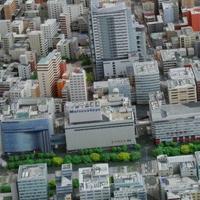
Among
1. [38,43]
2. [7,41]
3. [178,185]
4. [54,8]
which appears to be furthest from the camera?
[54,8]

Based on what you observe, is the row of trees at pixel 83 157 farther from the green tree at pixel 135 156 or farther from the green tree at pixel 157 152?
the green tree at pixel 157 152

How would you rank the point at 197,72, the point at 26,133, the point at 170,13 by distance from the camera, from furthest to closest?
the point at 170,13, the point at 197,72, the point at 26,133

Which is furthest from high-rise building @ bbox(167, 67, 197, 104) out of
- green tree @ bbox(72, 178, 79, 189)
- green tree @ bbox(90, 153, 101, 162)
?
green tree @ bbox(72, 178, 79, 189)

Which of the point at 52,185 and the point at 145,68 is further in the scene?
the point at 145,68

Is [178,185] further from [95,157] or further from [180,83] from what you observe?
[180,83]

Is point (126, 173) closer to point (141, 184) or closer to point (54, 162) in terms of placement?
point (141, 184)

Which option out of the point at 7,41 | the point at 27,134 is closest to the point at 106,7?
the point at 7,41

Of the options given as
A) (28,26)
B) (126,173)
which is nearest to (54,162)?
(126,173)
